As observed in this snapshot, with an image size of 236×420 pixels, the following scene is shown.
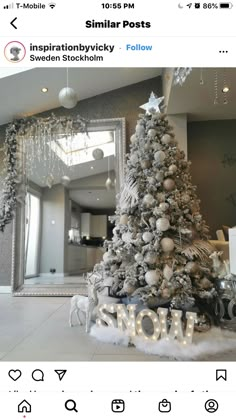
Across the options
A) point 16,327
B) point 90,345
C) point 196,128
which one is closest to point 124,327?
point 90,345

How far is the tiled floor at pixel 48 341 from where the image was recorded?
3.59 feet

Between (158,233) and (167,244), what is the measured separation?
0.07 m

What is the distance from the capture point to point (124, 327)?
4.42 ft

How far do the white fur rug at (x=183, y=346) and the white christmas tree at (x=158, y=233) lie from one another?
0.18m

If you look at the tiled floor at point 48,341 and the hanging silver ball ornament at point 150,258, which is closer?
the tiled floor at point 48,341

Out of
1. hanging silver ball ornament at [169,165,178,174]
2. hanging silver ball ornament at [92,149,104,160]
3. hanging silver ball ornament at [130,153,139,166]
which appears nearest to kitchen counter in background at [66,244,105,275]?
hanging silver ball ornament at [92,149,104,160]

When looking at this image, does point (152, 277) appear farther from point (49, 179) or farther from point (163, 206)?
point (49, 179)
